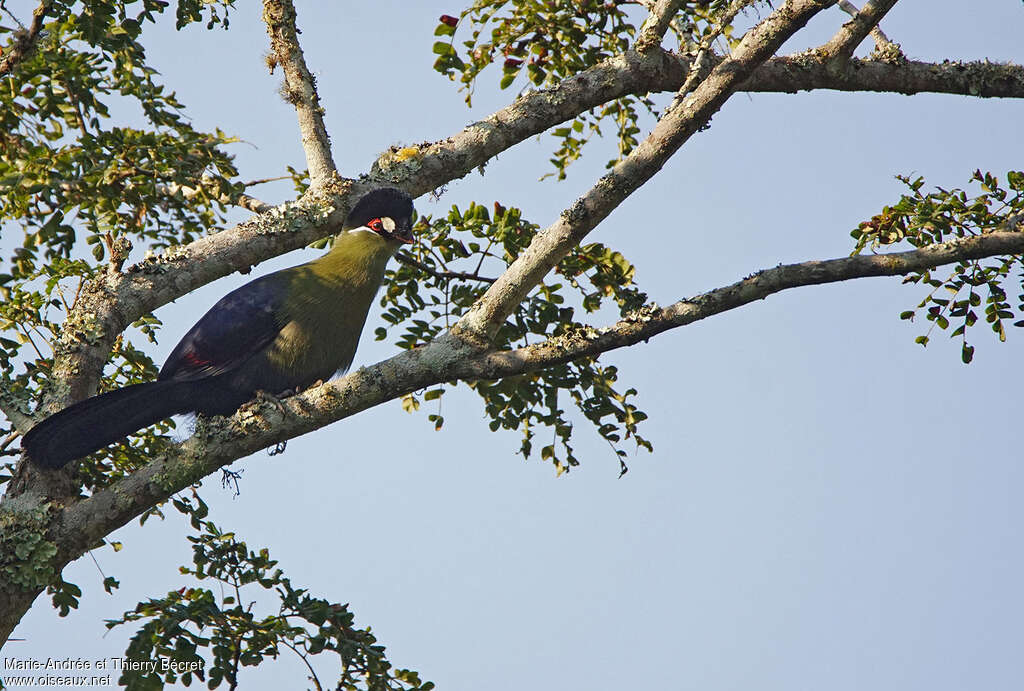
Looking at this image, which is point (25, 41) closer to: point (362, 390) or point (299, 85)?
point (299, 85)

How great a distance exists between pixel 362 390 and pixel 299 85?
75.2 inches

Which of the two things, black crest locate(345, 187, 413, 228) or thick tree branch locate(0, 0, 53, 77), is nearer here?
thick tree branch locate(0, 0, 53, 77)

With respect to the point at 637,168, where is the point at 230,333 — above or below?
above

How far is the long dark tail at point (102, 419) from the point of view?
11.5ft

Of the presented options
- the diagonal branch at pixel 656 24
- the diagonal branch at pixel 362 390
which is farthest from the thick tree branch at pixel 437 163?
the diagonal branch at pixel 362 390

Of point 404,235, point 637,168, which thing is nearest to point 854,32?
point 637,168

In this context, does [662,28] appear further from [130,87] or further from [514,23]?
[130,87]

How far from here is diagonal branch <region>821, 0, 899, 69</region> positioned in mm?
3951

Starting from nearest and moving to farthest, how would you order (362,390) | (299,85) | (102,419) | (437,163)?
1. (362,390)
2. (102,419)
3. (437,163)
4. (299,85)

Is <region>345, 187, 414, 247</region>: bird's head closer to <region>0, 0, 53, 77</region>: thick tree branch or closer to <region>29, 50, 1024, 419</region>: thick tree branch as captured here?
<region>29, 50, 1024, 419</region>: thick tree branch

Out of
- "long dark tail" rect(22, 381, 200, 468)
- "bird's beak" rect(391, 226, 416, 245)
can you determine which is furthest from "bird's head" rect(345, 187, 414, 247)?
"long dark tail" rect(22, 381, 200, 468)

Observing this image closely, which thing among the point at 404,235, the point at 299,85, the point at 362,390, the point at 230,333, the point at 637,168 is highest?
the point at 299,85

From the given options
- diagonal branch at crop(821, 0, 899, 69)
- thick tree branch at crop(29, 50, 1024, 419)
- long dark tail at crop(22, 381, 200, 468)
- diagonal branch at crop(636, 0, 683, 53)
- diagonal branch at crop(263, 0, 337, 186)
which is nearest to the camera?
long dark tail at crop(22, 381, 200, 468)

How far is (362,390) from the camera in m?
3.36
